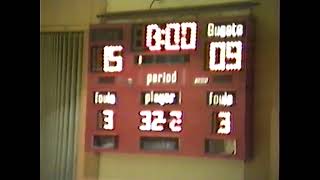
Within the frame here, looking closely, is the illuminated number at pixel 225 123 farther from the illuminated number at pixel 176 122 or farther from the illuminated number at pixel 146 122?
the illuminated number at pixel 146 122

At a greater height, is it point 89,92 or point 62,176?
point 89,92

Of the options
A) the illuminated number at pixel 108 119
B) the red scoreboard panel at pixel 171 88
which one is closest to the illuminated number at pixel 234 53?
the red scoreboard panel at pixel 171 88

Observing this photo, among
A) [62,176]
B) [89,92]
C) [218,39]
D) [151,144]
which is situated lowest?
[62,176]

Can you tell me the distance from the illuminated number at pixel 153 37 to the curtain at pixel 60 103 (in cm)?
62

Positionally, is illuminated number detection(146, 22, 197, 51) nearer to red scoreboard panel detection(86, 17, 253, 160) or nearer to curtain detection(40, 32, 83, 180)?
red scoreboard panel detection(86, 17, 253, 160)

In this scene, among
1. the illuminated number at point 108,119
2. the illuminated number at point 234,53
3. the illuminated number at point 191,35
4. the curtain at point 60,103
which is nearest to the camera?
the illuminated number at point 234,53

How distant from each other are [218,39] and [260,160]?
→ 796mm

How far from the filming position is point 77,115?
344 centimetres

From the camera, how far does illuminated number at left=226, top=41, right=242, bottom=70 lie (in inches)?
113

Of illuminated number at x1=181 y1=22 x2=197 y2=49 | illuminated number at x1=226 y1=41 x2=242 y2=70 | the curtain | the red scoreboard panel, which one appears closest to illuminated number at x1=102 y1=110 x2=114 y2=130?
the red scoreboard panel

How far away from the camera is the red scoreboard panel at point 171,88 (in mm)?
2883
